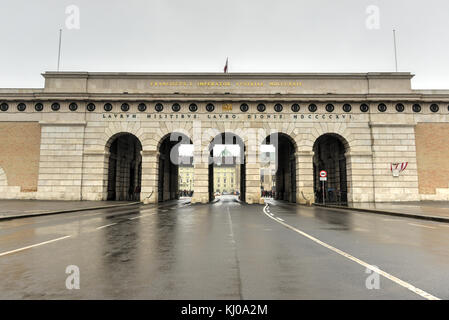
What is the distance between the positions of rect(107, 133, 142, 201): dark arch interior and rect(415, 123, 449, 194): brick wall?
30.4m

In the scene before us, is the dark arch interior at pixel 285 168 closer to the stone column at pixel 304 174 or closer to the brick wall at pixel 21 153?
the stone column at pixel 304 174

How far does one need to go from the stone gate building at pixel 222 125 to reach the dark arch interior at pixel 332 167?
2916mm

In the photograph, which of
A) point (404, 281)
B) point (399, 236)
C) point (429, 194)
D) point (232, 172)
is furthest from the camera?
point (232, 172)

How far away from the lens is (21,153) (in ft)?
93.7

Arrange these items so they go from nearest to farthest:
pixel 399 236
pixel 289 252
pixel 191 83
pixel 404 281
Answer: pixel 404 281
pixel 289 252
pixel 399 236
pixel 191 83

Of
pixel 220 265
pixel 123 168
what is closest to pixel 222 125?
pixel 123 168

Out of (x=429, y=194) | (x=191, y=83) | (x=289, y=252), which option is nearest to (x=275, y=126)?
(x=191, y=83)

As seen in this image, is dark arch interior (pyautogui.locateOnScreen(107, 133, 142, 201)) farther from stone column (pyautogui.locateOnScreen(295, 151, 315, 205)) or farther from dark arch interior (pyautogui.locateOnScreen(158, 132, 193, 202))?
stone column (pyautogui.locateOnScreen(295, 151, 315, 205))

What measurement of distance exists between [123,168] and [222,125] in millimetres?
14319

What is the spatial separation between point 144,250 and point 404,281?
195 inches

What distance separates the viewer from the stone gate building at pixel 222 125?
2811cm

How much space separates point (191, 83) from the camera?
30.1 metres

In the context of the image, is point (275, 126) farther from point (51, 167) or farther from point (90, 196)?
point (51, 167)

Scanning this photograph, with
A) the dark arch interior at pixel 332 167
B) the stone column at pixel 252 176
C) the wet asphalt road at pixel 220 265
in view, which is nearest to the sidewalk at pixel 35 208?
the wet asphalt road at pixel 220 265
